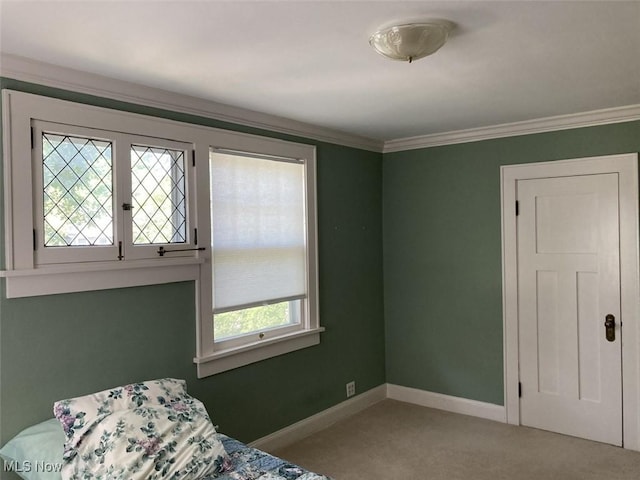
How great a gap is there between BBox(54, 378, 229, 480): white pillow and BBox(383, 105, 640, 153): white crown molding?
2.96 metres

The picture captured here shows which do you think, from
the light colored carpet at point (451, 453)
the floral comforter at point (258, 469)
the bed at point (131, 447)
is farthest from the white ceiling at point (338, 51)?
the light colored carpet at point (451, 453)

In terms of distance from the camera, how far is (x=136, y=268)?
263cm

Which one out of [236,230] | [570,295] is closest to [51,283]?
[236,230]

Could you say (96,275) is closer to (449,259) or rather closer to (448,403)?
(449,259)

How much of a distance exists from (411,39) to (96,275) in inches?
73.5

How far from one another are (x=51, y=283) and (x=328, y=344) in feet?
7.17

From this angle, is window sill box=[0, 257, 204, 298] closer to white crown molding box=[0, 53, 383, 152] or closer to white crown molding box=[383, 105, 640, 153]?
white crown molding box=[0, 53, 383, 152]

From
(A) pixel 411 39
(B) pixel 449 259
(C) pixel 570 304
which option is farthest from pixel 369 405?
(A) pixel 411 39

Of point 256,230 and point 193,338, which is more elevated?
point 256,230

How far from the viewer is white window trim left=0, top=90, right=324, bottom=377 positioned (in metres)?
2.19

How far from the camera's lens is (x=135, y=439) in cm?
191

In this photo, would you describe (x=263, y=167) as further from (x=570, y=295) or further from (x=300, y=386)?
(x=570, y=295)

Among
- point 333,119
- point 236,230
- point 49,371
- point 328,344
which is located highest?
point 333,119

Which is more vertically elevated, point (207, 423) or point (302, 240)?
point (302, 240)
